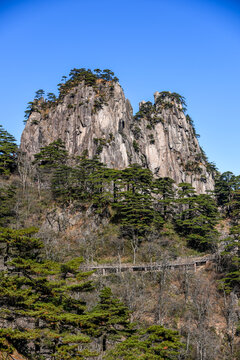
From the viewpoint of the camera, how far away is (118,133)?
64312 mm

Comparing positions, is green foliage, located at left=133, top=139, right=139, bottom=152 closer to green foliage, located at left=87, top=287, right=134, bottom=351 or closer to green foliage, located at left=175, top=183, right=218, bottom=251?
green foliage, located at left=175, top=183, right=218, bottom=251

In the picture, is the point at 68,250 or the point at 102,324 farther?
the point at 68,250

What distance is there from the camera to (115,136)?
6288cm

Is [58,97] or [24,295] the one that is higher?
[58,97]

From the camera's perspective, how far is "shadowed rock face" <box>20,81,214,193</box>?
6212cm

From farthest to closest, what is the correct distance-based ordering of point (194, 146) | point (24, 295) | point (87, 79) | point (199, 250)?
point (194, 146) < point (87, 79) < point (199, 250) < point (24, 295)

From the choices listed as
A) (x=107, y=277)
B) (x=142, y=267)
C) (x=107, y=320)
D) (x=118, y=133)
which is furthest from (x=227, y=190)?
(x=107, y=320)

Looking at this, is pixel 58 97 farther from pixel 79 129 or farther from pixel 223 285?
pixel 223 285

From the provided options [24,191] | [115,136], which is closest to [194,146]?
[115,136]

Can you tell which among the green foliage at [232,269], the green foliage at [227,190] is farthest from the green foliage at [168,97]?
the green foliage at [232,269]

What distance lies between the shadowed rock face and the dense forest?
21.0 ft

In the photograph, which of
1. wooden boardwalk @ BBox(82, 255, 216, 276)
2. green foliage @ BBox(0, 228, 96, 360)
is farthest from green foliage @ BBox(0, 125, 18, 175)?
green foliage @ BBox(0, 228, 96, 360)

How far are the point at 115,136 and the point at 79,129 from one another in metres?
8.05

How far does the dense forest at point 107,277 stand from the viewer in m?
15.3
